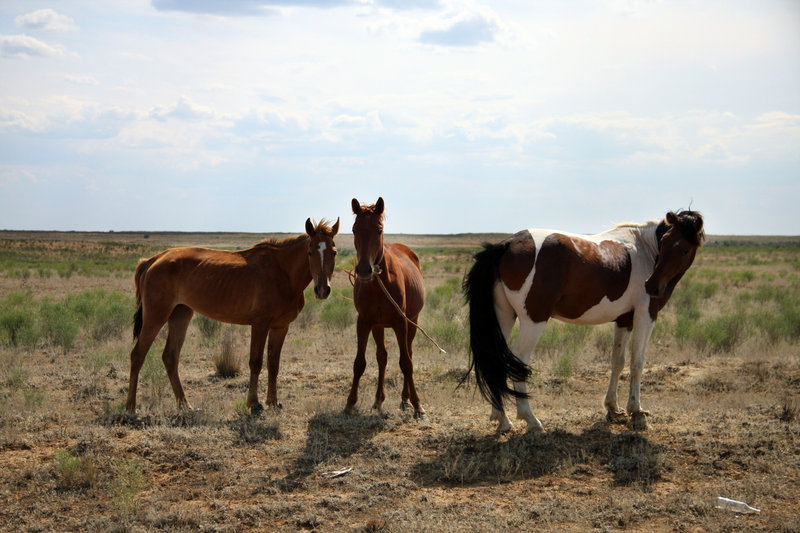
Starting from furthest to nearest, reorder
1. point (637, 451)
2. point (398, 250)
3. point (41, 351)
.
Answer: point (41, 351) < point (398, 250) < point (637, 451)

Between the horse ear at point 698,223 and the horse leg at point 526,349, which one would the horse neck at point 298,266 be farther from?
the horse ear at point 698,223

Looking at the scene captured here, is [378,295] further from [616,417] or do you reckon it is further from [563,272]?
[616,417]

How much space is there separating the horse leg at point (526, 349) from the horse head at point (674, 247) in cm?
125

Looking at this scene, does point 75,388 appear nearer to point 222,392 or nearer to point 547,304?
point 222,392

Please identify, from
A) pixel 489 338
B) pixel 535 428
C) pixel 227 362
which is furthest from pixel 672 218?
pixel 227 362

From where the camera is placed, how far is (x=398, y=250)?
882cm

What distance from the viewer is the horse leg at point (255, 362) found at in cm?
766

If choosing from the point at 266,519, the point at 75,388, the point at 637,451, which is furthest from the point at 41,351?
the point at 637,451

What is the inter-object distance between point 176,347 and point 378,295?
2.78 m

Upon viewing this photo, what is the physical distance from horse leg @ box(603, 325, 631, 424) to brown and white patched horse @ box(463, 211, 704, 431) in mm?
15

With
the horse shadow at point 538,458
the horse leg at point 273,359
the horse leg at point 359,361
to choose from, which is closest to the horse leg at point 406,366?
the horse leg at point 359,361

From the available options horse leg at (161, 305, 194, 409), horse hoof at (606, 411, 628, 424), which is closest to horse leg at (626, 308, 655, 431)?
horse hoof at (606, 411, 628, 424)

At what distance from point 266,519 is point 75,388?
17.4 ft

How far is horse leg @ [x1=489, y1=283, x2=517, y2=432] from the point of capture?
6820 millimetres
